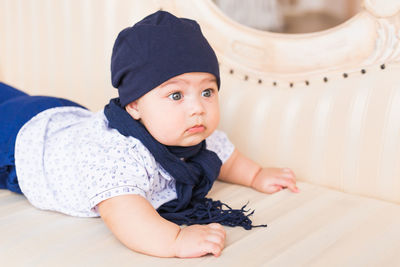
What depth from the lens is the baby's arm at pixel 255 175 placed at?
1238mm

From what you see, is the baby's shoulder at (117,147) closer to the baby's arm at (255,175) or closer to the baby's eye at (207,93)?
the baby's eye at (207,93)

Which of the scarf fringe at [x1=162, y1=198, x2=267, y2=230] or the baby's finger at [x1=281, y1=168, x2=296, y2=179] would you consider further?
the baby's finger at [x1=281, y1=168, x2=296, y2=179]

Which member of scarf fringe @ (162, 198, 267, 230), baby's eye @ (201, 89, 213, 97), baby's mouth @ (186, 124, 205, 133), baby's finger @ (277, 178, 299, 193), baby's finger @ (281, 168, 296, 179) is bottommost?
scarf fringe @ (162, 198, 267, 230)

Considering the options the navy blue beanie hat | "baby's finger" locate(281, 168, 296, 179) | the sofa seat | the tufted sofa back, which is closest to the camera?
the sofa seat

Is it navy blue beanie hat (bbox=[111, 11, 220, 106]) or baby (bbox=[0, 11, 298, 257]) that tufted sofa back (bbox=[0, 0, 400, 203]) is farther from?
navy blue beanie hat (bbox=[111, 11, 220, 106])

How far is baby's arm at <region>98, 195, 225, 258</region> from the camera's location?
909 mm

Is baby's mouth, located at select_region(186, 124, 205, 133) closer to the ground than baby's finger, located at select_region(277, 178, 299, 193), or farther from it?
farther from it

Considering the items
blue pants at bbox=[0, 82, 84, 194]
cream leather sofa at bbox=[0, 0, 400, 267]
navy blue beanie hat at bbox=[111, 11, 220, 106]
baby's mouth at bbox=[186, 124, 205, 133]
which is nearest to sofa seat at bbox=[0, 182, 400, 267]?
cream leather sofa at bbox=[0, 0, 400, 267]

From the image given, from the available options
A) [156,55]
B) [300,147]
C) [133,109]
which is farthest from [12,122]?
[300,147]

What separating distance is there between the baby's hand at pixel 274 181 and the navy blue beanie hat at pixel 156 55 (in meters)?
0.35

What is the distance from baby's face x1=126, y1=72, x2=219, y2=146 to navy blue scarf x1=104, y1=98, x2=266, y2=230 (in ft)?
0.11

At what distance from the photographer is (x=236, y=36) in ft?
4.52

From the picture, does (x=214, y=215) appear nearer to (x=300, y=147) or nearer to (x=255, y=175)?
(x=255, y=175)

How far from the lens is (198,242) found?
912mm
